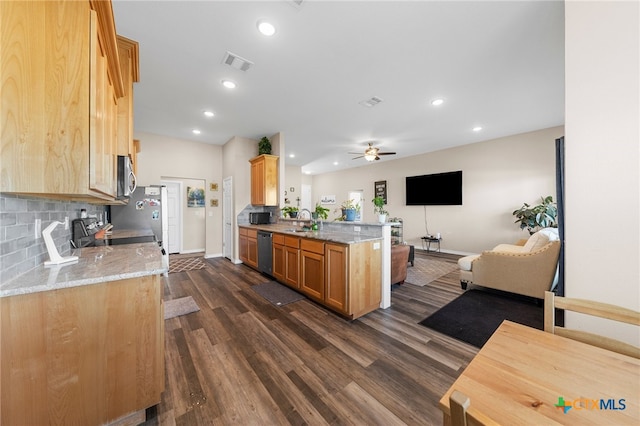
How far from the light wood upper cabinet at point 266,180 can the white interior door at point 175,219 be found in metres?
2.51

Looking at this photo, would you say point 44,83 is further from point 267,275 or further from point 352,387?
point 267,275

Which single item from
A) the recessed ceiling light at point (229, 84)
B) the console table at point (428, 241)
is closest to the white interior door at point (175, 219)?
the recessed ceiling light at point (229, 84)

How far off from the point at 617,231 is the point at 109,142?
3178mm

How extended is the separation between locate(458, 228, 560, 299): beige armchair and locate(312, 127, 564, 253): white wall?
2340 millimetres

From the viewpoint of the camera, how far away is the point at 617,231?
1265mm

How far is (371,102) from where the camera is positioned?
3.55 meters

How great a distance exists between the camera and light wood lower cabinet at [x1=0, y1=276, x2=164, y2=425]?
102 cm

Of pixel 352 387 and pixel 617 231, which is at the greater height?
pixel 617 231

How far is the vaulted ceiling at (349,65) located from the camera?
193cm

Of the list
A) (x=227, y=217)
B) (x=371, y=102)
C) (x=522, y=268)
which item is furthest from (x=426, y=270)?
(x=227, y=217)

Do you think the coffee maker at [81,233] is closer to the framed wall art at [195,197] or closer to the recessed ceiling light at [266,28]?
the recessed ceiling light at [266,28]

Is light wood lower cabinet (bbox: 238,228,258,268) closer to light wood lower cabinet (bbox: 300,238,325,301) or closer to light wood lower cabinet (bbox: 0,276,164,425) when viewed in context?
light wood lower cabinet (bbox: 300,238,325,301)

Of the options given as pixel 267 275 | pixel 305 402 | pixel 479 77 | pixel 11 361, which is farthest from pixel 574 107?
pixel 267 275

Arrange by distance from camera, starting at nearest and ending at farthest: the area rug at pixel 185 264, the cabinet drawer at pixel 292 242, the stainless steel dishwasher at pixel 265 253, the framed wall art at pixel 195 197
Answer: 1. the cabinet drawer at pixel 292 242
2. the stainless steel dishwasher at pixel 265 253
3. the area rug at pixel 185 264
4. the framed wall art at pixel 195 197
